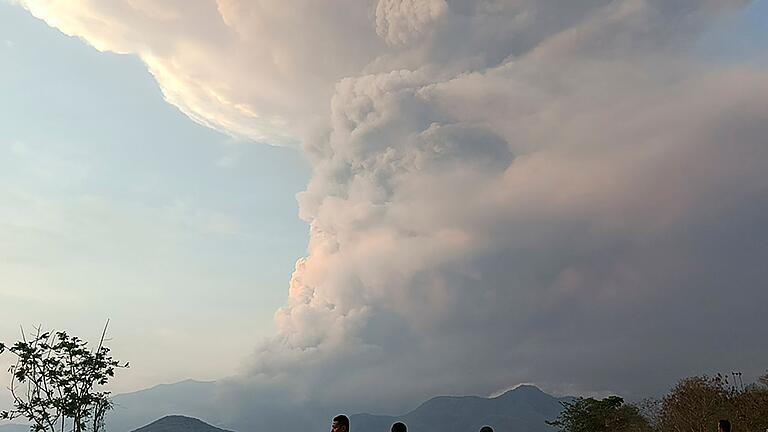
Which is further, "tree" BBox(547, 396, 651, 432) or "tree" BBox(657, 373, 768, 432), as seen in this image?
"tree" BBox(547, 396, 651, 432)

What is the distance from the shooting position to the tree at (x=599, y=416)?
9369 centimetres

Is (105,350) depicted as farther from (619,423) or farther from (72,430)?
(619,423)

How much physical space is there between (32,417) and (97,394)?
11.6ft

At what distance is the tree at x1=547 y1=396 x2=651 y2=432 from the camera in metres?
93.7

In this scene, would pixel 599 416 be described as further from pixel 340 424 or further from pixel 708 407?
pixel 340 424

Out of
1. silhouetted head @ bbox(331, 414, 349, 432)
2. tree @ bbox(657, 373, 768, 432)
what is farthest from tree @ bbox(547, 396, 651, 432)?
silhouetted head @ bbox(331, 414, 349, 432)

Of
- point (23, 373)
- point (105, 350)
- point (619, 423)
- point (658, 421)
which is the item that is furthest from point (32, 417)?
point (619, 423)

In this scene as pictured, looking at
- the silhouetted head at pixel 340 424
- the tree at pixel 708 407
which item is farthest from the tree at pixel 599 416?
the silhouetted head at pixel 340 424

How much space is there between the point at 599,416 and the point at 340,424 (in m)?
89.9

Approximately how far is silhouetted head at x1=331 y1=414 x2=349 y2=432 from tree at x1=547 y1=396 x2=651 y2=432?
276 ft

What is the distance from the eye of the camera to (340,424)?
47.8 feet

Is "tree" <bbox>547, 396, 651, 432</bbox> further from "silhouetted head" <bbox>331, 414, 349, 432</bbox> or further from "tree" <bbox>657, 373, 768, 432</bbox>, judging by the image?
"silhouetted head" <bbox>331, 414, 349, 432</bbox>

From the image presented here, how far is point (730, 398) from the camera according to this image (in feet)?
224

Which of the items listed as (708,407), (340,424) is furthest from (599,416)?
(340,424)
